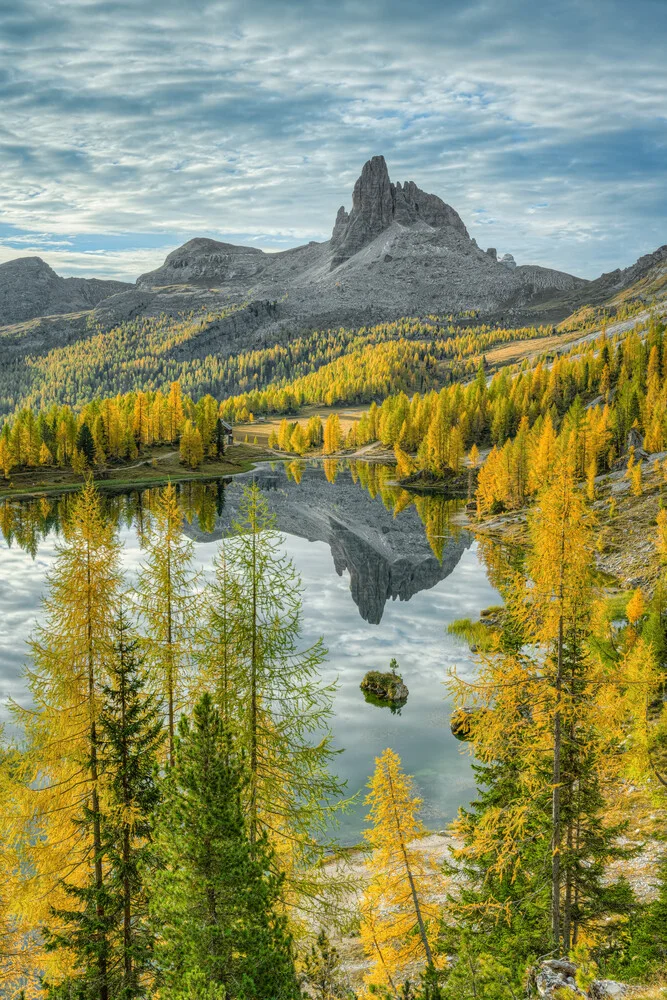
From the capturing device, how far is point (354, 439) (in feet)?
634

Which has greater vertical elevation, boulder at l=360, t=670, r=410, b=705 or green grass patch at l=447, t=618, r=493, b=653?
boulder at l=360, t=670, r=410, b=705

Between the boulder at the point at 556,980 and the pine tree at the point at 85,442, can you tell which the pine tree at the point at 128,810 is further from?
the pine tree at the point at 85,442

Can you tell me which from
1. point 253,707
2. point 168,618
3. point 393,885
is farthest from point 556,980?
point 168,618

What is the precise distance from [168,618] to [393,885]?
33.2ft

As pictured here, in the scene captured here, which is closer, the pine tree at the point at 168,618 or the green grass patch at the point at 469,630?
the pine tree at the point at 168,618

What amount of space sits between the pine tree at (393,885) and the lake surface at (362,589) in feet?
35.4

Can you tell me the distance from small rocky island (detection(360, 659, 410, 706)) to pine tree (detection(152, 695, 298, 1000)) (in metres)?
31.4

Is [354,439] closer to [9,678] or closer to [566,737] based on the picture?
[9,678]

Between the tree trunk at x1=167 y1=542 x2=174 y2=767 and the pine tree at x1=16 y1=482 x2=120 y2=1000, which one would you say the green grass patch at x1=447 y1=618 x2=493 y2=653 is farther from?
the pine tree at x1=16 y1=482 x2=120 y2=1000

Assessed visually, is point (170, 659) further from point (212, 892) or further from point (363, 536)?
point (363, 536)

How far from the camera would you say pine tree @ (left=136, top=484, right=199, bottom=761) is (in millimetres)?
18312

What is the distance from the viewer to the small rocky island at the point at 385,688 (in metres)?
43.2

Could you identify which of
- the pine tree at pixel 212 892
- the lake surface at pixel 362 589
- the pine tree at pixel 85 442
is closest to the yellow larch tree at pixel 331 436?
the lake surface at pixel 362 589

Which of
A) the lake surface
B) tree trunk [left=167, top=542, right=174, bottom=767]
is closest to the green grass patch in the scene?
the lake surface
